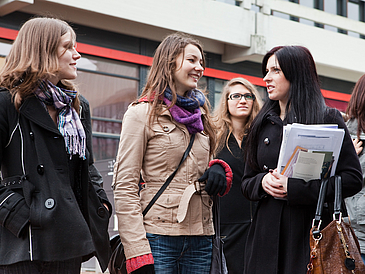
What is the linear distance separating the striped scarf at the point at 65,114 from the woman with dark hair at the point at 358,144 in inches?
87.5

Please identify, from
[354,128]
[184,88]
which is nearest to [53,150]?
[184,88]

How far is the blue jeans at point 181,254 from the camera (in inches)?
120

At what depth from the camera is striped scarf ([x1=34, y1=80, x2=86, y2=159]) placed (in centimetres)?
275

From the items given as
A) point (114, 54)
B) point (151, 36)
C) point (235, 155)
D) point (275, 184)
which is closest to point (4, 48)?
point (114, 54)

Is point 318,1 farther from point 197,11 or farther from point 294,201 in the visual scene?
point 294,201

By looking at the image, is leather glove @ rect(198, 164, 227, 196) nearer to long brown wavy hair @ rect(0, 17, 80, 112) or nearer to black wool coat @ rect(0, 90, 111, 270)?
black wool coat @ rect(0, 90, 111, 270)

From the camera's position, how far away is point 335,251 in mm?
2734

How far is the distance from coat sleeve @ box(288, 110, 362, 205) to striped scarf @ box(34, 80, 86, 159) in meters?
1.29

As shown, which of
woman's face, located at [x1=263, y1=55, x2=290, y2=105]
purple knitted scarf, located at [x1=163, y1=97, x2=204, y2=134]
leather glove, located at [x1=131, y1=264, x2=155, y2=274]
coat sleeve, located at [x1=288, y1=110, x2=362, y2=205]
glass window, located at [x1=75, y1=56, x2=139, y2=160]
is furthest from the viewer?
glass window, located at [x1=75, y1=56, x2=139, y2=160]

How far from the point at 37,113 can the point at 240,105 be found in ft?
9.42

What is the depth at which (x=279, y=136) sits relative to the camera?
3320 mm

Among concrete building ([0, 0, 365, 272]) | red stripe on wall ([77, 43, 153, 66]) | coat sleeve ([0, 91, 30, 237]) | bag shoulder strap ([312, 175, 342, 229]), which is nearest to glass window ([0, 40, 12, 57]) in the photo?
concrete building ([0, 0, 365, 272])

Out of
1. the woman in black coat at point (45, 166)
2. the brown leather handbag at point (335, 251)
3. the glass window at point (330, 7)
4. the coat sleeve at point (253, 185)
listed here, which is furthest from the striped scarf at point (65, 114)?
the glass window at point (330, 7)

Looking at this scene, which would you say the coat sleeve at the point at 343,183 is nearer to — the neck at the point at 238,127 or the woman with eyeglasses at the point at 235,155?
the woman with eyeglasses at the point at 235,155
